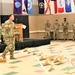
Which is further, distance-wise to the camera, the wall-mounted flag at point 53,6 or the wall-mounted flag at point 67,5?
the wall-mounted flag at point 53,6

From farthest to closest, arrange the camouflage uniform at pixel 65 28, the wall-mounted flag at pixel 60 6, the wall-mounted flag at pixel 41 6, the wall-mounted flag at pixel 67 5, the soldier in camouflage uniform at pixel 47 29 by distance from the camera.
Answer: the wall-mounted flag at pixel 41 6, the soldier in camouflage uniform at pixel 47 29, the wall-mounted flag at pixel 60 6, the camouflage uniform at pixel 65 28, the wall-mounted flag at pixel 67 5

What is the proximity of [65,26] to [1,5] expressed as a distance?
15.0 feet

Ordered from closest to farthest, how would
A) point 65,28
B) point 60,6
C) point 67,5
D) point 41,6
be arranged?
point 67,5 < point 65,28 < point 60,6 < point 41,6

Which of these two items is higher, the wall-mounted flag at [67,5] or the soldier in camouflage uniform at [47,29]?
the wall-mounted flag at [67,5]

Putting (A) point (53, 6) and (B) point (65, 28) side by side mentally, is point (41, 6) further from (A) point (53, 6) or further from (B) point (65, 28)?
(B) point (65, 28)

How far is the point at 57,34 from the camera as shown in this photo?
16.5 metres

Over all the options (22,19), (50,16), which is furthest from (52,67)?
(50,16)

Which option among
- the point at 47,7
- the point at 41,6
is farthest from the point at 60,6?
the point at 41,6

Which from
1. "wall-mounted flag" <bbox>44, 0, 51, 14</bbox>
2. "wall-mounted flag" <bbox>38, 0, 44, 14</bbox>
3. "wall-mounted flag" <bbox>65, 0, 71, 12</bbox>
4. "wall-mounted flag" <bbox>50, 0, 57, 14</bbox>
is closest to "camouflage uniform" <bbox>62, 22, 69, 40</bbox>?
"wall-mounted flag" <bbox>65, 0, 71, 12</bbox>

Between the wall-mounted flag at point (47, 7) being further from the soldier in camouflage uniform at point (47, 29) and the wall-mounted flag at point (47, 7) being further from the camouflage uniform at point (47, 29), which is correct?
the camouflage uniform at point (47, 29)

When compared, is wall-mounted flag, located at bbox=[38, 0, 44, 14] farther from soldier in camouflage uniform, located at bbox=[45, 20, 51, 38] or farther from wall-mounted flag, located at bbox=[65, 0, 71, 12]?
wall-mounted flag, located at bbox=[65, 0, 71, 12]

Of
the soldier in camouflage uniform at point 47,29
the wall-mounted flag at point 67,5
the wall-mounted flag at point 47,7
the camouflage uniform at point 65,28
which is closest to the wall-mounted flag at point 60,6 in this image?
the wall-mounted flag at point 67,5

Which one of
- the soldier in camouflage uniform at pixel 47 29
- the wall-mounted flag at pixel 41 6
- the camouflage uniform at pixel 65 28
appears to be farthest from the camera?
the wall-mounted flag at pixel 41 6

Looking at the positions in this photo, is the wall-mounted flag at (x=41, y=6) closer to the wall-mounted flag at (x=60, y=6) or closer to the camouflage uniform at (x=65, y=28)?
the wall-mounted flag at (x=60, y=6)
